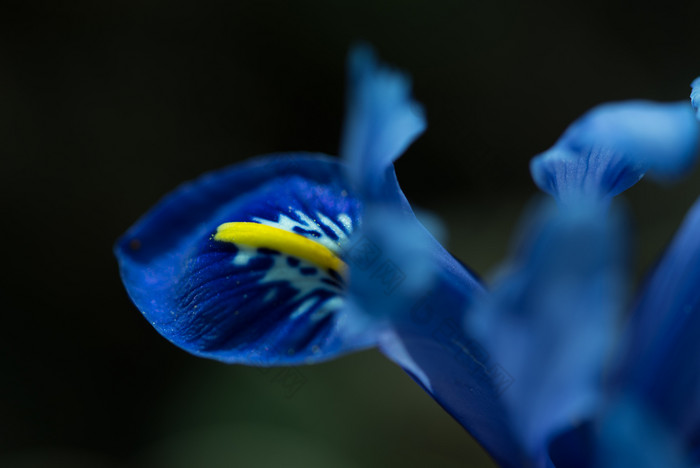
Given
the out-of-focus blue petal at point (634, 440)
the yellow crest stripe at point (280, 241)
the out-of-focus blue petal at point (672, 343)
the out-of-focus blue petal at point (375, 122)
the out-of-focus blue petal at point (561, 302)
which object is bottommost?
the out-of-focus blue petal at point (634, 440)

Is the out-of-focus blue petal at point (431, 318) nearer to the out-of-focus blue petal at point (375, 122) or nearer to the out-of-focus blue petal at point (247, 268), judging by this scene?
the out-of-focus blue petal at point (375, 122)

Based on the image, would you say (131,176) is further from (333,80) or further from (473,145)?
(473,145)

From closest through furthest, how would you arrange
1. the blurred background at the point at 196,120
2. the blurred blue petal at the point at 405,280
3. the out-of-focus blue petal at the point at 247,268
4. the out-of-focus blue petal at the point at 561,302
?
the out-of-focus blue petal at the point at 561,302
the blurred blue petal at the point at 405,280
the out-of-focus blue petal at the point at 247,268
the blurred background at the point at 196,120

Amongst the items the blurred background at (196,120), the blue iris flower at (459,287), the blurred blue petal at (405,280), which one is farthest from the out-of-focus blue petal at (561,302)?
the blurred background at (196,120)

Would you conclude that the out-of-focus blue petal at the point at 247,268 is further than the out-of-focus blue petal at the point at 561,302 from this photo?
Yes

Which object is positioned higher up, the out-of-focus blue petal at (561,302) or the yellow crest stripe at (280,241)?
the out-of-focus blue petal at (561,302)

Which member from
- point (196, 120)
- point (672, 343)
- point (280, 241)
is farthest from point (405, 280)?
point (196, 120)

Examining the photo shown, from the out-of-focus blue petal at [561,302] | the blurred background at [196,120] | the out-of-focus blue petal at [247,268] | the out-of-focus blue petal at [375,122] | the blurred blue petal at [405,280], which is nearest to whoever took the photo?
the out-of-focus blue petal at [561,302]

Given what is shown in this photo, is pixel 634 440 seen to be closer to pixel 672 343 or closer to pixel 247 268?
pixel 672 343
